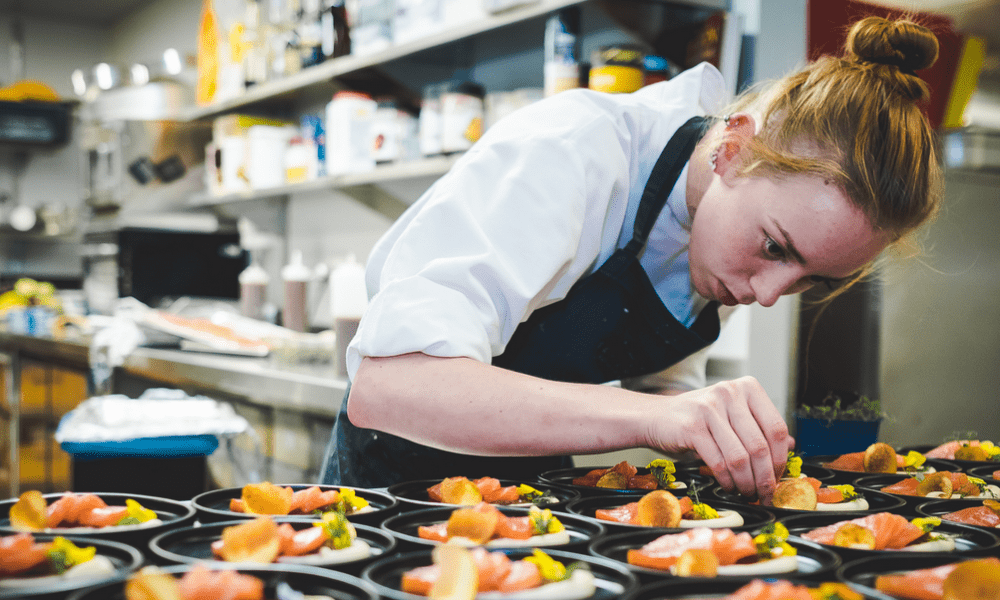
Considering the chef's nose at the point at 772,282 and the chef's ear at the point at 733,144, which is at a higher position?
the chef's ear at the point at 733,144

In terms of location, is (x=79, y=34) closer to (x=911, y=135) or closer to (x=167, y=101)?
(x=167, y=101)

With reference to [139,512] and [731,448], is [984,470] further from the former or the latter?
[139,512]

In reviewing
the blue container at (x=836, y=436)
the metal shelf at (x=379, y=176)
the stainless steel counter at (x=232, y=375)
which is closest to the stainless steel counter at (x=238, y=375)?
A: the stainless steel counter at (x=232, y=375)

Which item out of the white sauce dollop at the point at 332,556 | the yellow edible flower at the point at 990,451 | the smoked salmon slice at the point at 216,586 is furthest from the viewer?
the yellow edible flower at the point at 990,451

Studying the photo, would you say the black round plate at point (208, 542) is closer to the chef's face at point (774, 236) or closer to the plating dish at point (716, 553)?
the plating dish at point (716, 553)

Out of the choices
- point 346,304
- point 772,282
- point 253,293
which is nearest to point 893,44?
point 772,282

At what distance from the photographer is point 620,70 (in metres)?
1.78

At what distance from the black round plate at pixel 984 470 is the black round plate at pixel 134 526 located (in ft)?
3.23

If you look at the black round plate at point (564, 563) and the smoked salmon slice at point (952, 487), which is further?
the smoked salmon slice at point (952, 487)

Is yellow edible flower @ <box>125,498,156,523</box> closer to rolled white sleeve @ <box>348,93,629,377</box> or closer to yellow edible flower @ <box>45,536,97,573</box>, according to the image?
yellow edible flower @ <box>45,536,97,573</box>

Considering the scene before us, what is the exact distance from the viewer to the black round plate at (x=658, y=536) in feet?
2.10

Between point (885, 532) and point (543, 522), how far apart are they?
313mm

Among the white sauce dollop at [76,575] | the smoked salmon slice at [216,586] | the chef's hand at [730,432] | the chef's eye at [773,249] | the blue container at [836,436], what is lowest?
the blue container at [836,436]

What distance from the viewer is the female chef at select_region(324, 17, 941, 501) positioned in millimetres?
906
